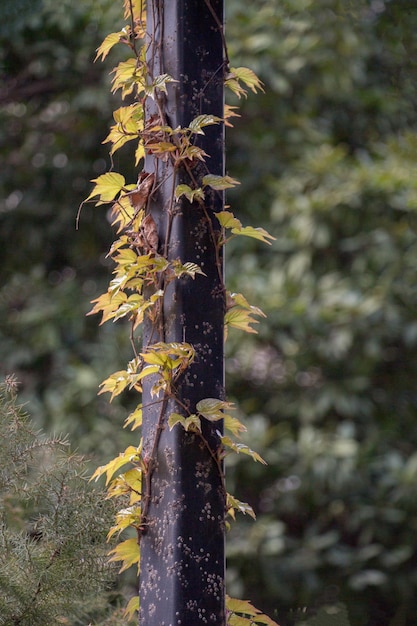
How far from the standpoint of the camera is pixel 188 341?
0.99m

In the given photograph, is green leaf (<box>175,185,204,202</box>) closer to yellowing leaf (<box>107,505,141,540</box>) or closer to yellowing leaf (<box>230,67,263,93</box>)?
yellowing leaf (<box>230,67,263,93</box>)

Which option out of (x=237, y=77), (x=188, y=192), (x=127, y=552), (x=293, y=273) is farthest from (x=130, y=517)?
(x=293, y=273)

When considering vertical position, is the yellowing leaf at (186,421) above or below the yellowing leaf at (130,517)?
above

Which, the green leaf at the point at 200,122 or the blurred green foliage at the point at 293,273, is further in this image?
the blurred green foliage at the point at 293,273

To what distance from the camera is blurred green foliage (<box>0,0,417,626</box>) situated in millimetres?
2988

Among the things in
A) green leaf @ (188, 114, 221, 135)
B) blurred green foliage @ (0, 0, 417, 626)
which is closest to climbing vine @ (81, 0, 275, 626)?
green leaf @ (188, 114, 221, 135)

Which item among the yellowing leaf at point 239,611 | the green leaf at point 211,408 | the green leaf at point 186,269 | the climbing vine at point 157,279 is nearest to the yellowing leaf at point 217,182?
the climbing vine at point 157,279

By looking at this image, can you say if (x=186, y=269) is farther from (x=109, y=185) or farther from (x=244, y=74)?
(x=244, y=74)

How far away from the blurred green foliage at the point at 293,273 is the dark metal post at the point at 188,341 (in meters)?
1.89

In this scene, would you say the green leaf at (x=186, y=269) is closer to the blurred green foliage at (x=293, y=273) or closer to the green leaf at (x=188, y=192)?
the green leaf at (x=188, y=192)

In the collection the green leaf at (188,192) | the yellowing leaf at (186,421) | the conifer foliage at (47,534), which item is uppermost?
the green leaf at (188,192)

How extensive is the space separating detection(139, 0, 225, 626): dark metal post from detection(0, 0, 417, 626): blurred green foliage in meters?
1.89

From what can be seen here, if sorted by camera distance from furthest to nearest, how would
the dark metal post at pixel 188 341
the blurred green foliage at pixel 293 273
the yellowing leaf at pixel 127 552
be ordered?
the blurred green foliage at pixel 293 273
the yellowing leaf at pixel 127 552
the dark metal post at pixel 188 341

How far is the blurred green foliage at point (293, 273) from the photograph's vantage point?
9.80 feet
